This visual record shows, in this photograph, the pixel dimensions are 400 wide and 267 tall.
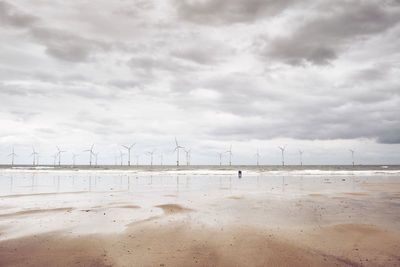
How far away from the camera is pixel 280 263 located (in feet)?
25.0

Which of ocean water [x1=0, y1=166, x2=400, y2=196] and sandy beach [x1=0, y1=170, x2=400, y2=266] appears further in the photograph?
ocean water [x1=0, y1=166, x2=400, y2=196]

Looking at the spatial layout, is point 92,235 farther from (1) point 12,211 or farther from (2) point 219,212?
(1) point 12,211

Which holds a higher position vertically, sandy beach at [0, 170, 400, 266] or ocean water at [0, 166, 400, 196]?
sandy beach at [0, 170, 400, 266]

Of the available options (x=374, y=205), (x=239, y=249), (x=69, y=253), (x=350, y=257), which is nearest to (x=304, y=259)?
(x=350, y=257)

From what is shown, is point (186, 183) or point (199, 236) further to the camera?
point (186, 183)

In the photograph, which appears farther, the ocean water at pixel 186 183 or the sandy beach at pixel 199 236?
the ocean water at pixel 186 183

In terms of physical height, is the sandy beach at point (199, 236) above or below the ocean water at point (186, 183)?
above

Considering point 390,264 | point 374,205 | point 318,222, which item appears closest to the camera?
point 390,264

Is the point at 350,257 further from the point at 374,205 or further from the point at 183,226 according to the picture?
the point at 374,205

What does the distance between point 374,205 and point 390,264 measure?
11681 mm

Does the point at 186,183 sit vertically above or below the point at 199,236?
below

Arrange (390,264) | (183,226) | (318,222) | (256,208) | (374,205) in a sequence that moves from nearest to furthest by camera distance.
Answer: (390,264) < (183,226) < (318,222) < (256,208) < (374,205)

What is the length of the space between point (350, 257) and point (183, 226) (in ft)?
21.1

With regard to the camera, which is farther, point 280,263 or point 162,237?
point 162,237
